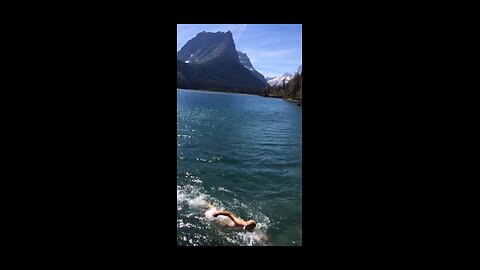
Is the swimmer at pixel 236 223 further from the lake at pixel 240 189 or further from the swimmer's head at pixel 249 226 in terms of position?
the lake at pixel 240 189

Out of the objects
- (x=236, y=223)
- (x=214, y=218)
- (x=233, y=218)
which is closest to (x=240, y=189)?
(x=214, y=218)

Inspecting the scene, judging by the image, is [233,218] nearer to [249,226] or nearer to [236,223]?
[236,223]

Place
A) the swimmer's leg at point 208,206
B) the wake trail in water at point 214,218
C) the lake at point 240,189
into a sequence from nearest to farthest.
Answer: the wake trail in water at point 214,218
the lake at point 240,189
the swimmer's leg at point 208,206

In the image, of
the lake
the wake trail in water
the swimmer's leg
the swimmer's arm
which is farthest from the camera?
Result: the swimmer's leg

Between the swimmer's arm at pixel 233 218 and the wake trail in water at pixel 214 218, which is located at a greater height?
the swimmer's arm at pixel 233 218

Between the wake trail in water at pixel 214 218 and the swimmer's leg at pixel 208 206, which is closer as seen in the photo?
the wake trail in water at pixel 214 218

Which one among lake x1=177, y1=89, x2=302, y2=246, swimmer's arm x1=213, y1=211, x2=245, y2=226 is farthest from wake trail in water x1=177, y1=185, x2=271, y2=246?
swimmer's arm x1=213, y1=211, x2=245, y2=226

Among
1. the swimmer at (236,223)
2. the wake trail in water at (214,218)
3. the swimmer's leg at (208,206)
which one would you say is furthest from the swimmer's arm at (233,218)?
the swimmer's leg at (208,206)

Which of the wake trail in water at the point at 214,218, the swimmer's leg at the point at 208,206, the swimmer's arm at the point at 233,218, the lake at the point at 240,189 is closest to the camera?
the wake trail in water at the point at 214,218

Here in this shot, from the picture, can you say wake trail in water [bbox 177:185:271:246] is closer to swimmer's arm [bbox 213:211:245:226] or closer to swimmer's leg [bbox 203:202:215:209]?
swimmer's leg [bbox 203:202:215:209]
